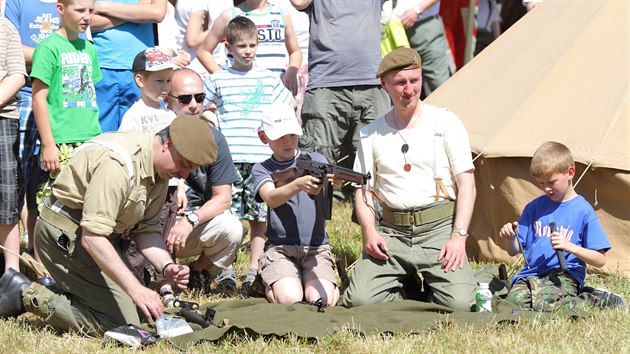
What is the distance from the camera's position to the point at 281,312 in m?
6.35

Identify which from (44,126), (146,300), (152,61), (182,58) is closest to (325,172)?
(146,300)

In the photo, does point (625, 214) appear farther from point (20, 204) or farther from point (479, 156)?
point (20, 204)

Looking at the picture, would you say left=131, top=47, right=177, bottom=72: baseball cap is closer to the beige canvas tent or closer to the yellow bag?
the beige canvas tent

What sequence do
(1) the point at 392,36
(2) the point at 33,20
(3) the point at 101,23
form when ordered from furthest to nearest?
1. (1) the point at 392,36
2. (3) the point at 101,23
3. (2) the point at 33,20

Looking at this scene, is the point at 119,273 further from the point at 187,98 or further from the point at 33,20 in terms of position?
the point at 33,20

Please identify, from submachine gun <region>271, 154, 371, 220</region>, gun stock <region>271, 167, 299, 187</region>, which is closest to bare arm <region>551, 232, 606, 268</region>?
submachine gun <region>271, 154, 371, 220</region>

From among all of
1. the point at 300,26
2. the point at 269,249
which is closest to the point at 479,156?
the point at 269,249

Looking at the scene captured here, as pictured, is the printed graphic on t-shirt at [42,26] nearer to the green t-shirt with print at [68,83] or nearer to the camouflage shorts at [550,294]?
the green t-shirt with print at [68,83]

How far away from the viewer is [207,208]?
683 centimetres

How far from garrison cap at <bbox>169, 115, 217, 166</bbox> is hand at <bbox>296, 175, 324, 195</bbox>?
3.00 feet

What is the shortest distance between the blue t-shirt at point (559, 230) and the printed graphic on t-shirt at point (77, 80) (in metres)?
2.83

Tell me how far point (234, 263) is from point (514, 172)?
201 centimetres

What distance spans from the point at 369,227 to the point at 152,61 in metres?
1.75

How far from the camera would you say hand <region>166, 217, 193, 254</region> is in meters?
6.55
